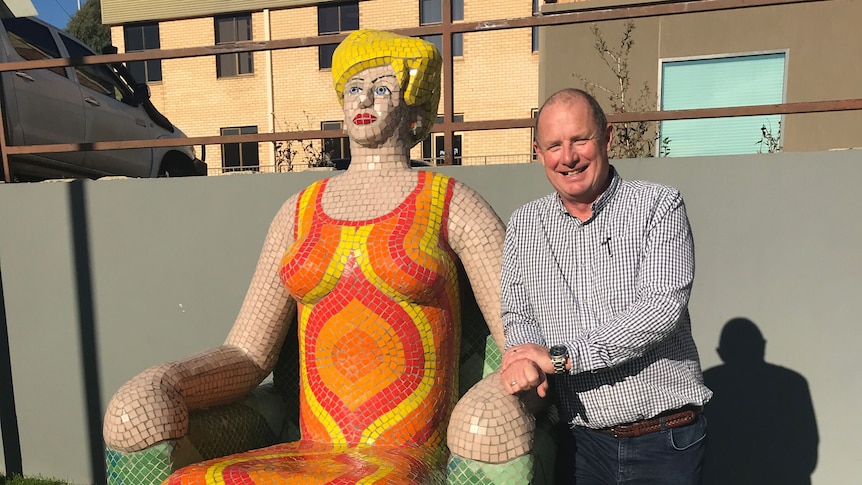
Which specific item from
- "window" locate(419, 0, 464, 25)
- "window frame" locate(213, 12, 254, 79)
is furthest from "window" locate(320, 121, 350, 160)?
"window" locate(419, 0, 464, 25)

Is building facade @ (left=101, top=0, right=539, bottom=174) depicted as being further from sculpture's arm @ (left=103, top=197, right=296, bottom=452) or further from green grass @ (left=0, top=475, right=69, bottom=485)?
sculpture's arm @ (left=103, top=197, right=296, bottom=452)

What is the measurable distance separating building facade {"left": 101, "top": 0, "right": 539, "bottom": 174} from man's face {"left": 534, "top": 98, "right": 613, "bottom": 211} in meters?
11.0

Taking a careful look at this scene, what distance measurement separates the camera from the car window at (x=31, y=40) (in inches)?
167

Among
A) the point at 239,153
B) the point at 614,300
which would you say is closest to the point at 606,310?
the point at 614,300

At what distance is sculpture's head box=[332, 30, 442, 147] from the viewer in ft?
5.78

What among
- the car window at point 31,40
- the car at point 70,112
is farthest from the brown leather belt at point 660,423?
the car window at point 31,40

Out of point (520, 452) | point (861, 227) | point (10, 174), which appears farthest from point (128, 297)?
point (861, 227)

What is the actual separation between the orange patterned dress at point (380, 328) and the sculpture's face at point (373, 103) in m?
0.22

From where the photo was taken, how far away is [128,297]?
2830 millimetres

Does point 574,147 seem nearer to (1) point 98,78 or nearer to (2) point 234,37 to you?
(1) point 98,78

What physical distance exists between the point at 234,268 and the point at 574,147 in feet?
6.10

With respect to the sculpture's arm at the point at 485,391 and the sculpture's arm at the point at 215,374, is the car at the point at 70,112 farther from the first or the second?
the sculpture's arm at the point at 485,391

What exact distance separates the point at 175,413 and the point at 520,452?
91cm

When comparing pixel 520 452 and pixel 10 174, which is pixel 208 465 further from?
pixel 10 174
